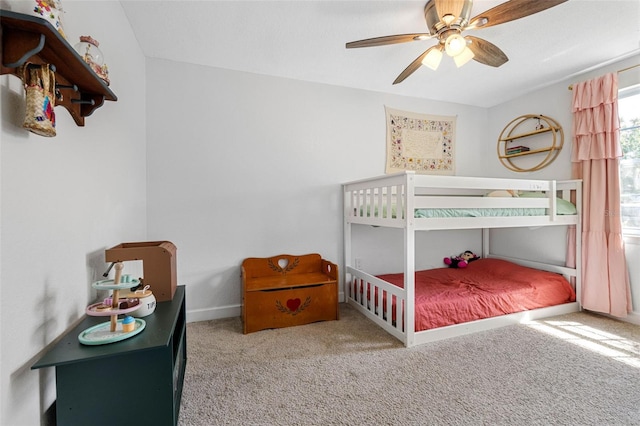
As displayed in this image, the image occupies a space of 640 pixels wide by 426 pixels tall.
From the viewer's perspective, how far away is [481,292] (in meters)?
2.40

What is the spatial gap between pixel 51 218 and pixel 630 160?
3.82 metres

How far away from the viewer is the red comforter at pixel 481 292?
84.8 inches

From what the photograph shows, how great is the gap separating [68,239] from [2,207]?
370mm

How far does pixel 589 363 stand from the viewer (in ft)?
5.84

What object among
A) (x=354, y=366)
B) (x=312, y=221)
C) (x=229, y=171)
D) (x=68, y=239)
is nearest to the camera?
(x=68, y=239)

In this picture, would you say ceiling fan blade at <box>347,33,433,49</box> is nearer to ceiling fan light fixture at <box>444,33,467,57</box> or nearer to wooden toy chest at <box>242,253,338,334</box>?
ceiling fan light fixture at <box>444,33,467,57</box>

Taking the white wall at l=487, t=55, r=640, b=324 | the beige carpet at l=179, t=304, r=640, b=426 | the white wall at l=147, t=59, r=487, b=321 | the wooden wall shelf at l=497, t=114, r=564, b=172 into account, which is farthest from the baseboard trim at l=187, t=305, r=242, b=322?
the wooden wall shelf at l=497, t=114, r=564, b=172

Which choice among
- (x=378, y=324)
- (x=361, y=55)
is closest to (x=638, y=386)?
(x=378, y=324)

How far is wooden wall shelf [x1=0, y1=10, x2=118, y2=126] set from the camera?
746mm

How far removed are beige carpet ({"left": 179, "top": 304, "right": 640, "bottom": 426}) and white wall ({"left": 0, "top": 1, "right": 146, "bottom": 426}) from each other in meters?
0.72

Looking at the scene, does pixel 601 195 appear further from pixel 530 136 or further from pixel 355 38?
pixel 355 38

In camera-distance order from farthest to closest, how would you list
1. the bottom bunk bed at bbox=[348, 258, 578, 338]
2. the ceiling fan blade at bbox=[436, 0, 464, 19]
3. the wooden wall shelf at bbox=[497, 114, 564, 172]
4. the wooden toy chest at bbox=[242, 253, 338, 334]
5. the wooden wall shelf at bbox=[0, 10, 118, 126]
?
the wooden wall shelf at bbox=[497, 114, 564, 172] → the wooden toy chest at bbox=[242, 253, 338, 334] → the bottom bunk bed at bbox=[348, 258, 578, 338] → the ceiling fan blade at bbox=[436, 0, 464, 19] → the wooden wall shelf at bbox=[0, 10, 118, 126]

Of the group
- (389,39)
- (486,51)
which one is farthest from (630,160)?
(389,39)

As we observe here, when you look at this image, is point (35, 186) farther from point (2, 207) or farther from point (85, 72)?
point (85, 72)
